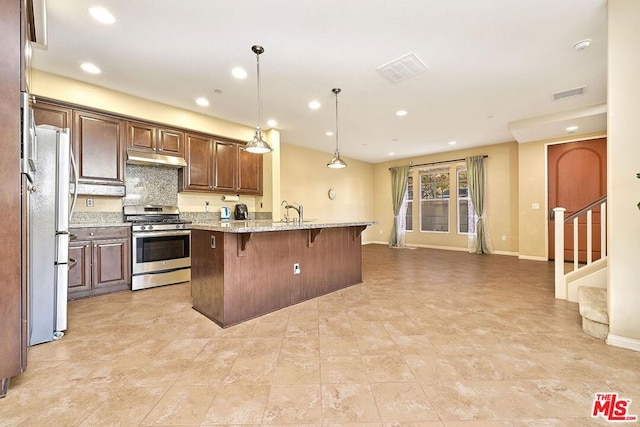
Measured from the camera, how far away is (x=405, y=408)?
4.61ft

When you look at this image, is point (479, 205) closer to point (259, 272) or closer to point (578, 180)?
point (578, 180)

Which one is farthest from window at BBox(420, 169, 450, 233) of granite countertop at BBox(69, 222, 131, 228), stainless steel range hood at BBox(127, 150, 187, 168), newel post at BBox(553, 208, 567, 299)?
granite countertop at BBox(69, 222, 131, 228)

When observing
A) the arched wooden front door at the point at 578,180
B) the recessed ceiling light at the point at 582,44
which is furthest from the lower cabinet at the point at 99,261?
the arched wooden front door at the point at 578,180

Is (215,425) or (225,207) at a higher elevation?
(225,207)

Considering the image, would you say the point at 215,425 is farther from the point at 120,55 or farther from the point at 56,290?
the point at 120,55

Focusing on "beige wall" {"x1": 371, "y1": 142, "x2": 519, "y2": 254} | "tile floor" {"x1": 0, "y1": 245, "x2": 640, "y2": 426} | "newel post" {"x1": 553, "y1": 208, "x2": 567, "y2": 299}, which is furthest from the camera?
"beige wall" {"x1": 371, "y1": 142, "x2": 519, "y2": 254}

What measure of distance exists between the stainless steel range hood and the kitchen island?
1.74m

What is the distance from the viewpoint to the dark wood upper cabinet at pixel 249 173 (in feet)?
16.4

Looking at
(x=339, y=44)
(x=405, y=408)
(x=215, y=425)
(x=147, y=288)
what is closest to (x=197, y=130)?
(x=147, y=288)

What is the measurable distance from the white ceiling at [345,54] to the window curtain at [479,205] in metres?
1.96

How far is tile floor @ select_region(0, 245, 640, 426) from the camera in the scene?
1.38 m

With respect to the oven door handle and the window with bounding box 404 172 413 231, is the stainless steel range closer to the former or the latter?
the oven door handle

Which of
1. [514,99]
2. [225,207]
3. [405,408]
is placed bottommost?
[405,408]

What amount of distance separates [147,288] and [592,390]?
4519 mm
